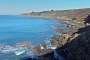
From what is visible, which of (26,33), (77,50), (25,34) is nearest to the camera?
(77,50)

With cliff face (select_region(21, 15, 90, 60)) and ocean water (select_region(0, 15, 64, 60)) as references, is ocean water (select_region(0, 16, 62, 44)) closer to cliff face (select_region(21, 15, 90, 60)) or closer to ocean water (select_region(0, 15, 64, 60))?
ocean water (select_region(0, 15, 64, 60))

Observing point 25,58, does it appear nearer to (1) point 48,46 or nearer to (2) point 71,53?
(1) point 48,46

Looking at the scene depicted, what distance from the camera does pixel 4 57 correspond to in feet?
119

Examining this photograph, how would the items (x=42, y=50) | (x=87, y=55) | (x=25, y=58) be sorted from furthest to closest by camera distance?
(x=42, y=50) → (x=25, y=58) → (x=87, y=55)

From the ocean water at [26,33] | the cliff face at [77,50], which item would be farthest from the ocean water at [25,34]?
the cliff face at [77,50]

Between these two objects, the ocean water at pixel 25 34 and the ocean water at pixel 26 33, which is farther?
the ocean water at pixel 26 33

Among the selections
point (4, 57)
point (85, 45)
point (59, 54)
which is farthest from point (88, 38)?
point (4, 57)

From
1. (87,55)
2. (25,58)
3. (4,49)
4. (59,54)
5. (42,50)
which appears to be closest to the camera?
(87,55)

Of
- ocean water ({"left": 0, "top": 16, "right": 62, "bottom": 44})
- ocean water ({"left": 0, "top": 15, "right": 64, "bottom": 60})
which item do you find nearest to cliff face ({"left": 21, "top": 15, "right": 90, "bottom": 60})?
ocean water ({"left": 0, "top": 15, "right": 64, "bottom": 60})

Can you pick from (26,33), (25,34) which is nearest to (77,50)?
(25,34)

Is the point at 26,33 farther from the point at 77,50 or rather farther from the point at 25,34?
the point at 77,50

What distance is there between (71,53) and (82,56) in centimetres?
217

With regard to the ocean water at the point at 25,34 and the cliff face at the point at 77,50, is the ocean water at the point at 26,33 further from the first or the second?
the cliff face at the point at 77,50

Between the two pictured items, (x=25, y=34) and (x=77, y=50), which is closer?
(x=77, y=50)
